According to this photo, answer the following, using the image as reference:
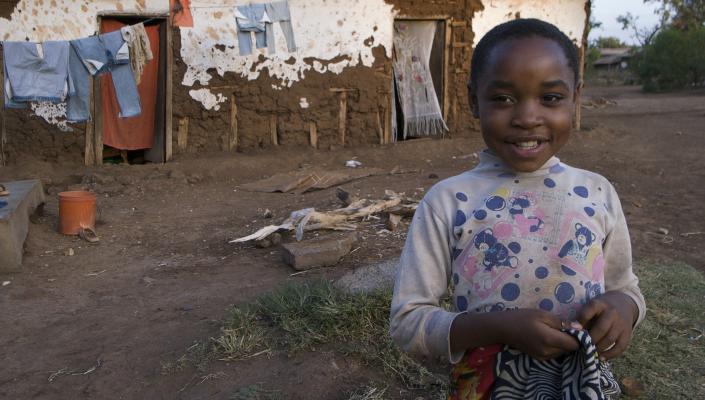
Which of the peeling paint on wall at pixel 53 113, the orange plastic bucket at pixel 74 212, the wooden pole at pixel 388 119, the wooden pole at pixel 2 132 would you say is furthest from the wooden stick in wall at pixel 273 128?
the orange plastic bucket at pixel 74 212

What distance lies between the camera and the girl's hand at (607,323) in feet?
3.75

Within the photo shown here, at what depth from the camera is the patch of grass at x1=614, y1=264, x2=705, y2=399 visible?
8.66 ft

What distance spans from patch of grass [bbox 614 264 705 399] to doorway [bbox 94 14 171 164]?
678 cm

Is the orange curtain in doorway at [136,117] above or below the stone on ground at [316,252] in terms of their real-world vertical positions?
above

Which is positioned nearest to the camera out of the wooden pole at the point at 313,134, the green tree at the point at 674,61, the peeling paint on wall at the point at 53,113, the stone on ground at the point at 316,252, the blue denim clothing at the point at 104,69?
the stone on ground at the point at 316,252

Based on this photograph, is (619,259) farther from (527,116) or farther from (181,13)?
(181,13)

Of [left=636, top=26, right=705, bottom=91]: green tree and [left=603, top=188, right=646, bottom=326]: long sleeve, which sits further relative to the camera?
[left=636, top=26, right=705, bottom=91]: green tree

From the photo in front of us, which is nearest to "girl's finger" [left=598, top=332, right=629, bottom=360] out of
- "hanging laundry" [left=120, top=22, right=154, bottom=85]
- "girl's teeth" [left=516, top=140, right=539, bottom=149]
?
"girl's teeth" [left=516, top=140, right=539, bottom=149]

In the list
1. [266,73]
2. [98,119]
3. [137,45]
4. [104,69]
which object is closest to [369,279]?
[137,45]

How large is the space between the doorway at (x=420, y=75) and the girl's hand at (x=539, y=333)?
9016 millimetres

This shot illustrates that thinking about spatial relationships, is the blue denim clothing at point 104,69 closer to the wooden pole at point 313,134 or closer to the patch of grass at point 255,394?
the wooden pole at point 313,134

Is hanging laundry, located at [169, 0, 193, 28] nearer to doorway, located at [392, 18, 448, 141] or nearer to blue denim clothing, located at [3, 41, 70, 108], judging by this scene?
blue denim clothing, located at [3, 41, 70, 108]

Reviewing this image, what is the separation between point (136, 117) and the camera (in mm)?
8820

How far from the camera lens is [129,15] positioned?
8297 millimetres
